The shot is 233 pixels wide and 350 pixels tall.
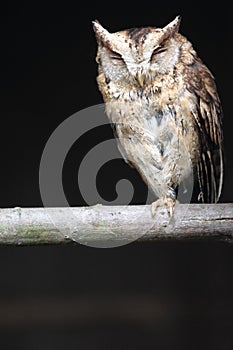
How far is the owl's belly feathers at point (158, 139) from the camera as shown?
4.66ft

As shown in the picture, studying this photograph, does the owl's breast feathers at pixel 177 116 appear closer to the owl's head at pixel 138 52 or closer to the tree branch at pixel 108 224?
the owl's head at pixel 138 52

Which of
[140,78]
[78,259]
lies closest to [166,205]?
[140,78]

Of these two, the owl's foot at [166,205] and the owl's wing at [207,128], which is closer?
the owl's foot at [166,205]

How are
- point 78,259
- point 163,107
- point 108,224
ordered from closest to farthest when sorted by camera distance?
point 108,224 → point 163,107 → point 78,259

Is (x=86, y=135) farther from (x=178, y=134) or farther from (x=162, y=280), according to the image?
(x=178, y=134)

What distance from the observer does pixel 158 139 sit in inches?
57.6

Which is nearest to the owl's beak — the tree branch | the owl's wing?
the owl's wing

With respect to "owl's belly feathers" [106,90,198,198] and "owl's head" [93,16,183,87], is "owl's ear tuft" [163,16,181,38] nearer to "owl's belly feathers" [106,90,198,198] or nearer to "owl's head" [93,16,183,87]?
"owl's head" [93,16,183,87]

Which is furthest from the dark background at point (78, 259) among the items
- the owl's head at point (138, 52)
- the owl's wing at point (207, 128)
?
the owl's head at point (138, 52)

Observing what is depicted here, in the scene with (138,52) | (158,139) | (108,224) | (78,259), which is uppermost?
(138,52)

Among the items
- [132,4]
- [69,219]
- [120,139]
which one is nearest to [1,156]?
[132,4]

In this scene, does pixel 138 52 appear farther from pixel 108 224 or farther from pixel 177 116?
pixel 108 224

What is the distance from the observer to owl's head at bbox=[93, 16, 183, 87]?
51.5 inches

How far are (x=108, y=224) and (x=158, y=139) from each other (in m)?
0.26
